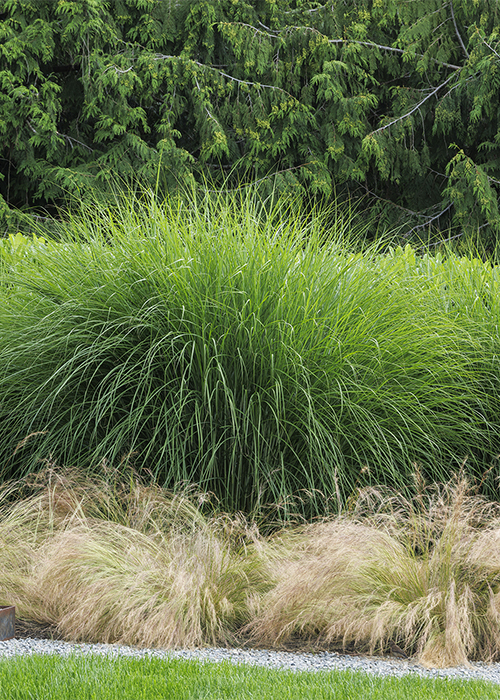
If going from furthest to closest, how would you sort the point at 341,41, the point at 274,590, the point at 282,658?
the point at 341,41 < the point at 274,590 < the point at 282,658

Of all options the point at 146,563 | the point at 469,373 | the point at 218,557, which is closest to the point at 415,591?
the point at 218,557

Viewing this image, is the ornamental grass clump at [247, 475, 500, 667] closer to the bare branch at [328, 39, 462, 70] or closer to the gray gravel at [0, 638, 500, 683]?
the gray gravel at [0, 638, 500, 683]

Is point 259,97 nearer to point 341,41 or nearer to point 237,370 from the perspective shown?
point 341,41

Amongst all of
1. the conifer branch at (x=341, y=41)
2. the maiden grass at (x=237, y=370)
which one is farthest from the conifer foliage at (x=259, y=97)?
the maiden grass at (x=237, y=370)

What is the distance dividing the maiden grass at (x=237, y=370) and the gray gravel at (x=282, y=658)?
1.18 metres

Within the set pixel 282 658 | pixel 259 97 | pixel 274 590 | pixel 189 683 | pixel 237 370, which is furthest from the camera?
pixel 259 97

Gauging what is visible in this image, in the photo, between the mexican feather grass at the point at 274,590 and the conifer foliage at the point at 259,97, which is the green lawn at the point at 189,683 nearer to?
the mexican feather grass at the point at 274,590

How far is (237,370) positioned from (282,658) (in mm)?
1827

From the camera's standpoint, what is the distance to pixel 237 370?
420cm

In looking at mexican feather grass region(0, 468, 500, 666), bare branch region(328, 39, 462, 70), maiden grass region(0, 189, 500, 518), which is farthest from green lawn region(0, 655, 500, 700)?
bare branch region(328, 39, 462, 70)

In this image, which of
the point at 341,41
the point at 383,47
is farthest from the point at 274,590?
the point at 383,47

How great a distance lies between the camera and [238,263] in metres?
4.37

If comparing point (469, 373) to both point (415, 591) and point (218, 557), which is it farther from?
point (218, 557)

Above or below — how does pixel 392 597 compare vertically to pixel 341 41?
below
